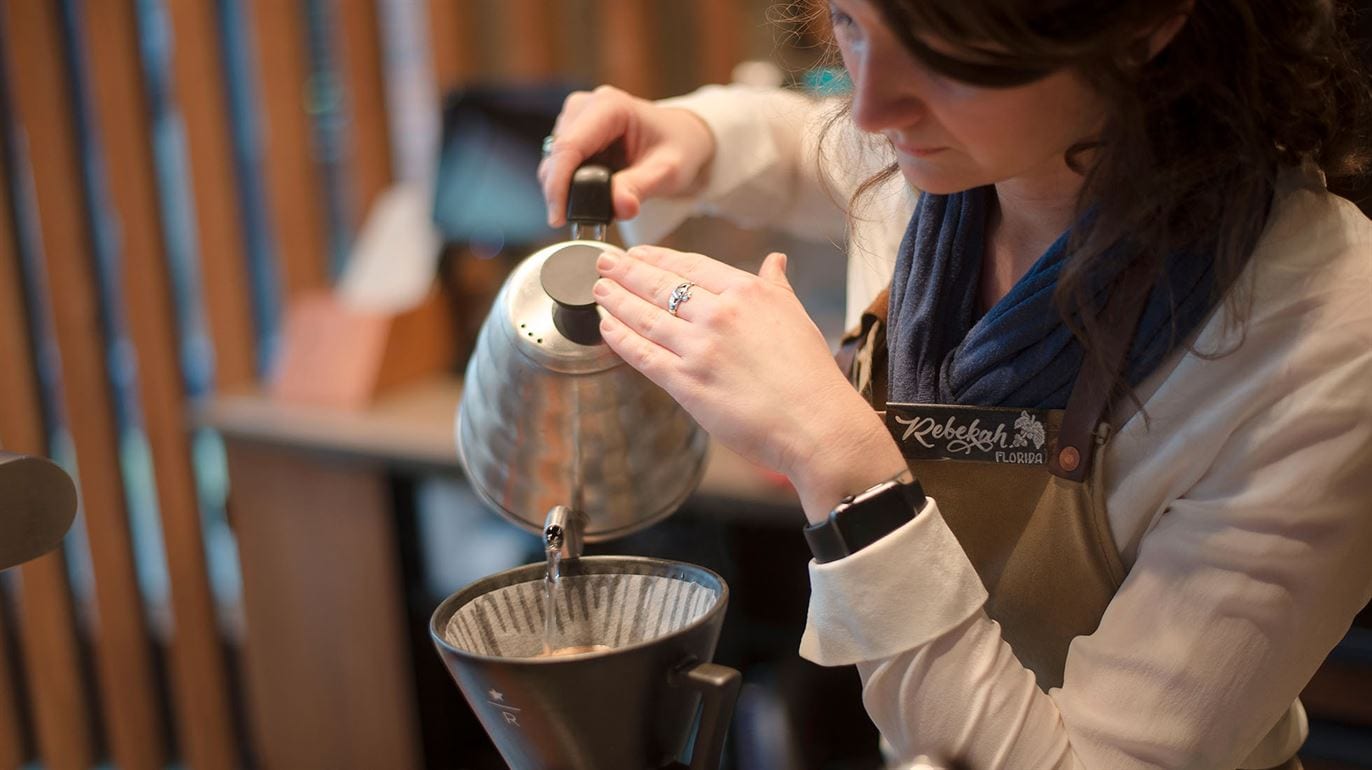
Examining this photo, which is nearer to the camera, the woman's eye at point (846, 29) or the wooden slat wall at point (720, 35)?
the woman's eye at point (846, 29)

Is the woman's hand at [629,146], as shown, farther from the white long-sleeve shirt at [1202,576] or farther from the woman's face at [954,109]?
the white long-sleeve shirt at [1202,576]

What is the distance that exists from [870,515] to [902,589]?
0.06 m

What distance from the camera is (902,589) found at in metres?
0.82

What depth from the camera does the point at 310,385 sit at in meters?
2.26

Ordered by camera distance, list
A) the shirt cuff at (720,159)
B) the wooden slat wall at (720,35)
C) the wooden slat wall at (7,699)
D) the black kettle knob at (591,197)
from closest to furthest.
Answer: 1. the black kettle knob at (591,197)
2. the shirt cuff at (720,159)
3. the wooden slat wall at (720,35)
4. the wooden slat wall at (7,699)

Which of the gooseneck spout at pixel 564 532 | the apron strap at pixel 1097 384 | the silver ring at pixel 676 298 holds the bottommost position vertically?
the gooseneck spout at pixel 564 532

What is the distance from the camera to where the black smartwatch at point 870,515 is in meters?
0.81

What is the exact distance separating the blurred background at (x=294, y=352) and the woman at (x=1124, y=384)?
2.94 ft

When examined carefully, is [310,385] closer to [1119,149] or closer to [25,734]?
[25,734]

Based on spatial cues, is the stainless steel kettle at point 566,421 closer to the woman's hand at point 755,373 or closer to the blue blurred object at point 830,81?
the woman's hand at point 755,373

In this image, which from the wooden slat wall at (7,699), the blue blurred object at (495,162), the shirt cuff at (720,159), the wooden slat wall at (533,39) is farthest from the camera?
the wooden slat wall at (7,699)

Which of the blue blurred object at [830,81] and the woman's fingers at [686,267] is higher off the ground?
the blue blurred object at [830,81]

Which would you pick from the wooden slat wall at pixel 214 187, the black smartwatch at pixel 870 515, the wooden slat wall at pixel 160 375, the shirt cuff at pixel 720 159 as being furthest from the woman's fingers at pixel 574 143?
the wooden slat wall at pixel 160 375

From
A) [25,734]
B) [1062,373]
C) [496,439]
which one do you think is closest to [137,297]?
[25,734]
